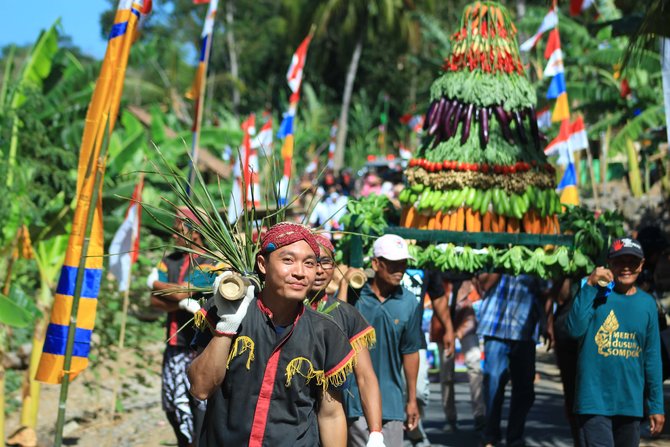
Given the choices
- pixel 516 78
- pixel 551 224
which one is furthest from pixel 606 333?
pixel 516 78

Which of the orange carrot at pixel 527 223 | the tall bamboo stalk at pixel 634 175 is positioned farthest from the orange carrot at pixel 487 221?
the tall bamboo stalk at pixel 634 175

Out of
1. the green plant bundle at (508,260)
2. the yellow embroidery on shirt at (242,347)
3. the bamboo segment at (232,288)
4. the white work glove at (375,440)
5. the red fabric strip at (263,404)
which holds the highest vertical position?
the green plant bundle at (508,260)

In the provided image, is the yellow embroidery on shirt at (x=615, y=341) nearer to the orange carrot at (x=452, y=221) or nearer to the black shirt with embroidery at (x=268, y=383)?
the orange carrot at (x=452, y=221)

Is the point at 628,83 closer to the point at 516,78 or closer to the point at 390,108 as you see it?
the point at 516,78

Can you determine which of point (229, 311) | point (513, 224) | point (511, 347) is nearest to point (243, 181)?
point (229, 311)

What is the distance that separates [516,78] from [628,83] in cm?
1212

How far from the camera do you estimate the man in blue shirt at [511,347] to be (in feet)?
28.3

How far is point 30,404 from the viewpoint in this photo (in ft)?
30.0

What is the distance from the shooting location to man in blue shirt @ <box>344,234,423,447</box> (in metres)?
6.58

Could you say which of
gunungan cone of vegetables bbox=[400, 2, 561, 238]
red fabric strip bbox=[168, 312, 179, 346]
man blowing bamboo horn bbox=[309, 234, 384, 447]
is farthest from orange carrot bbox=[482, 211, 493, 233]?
red fabric strip bbox=[168, 312, 179, 346]

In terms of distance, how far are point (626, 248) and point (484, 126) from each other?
71.8 inches

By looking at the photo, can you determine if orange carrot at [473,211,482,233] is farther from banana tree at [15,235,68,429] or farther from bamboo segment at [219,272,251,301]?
banana tree at [15,235,68,429]

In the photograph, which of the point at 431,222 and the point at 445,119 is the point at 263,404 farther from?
the point at 445,119

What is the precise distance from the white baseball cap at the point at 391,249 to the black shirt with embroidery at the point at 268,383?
238 centimetres
